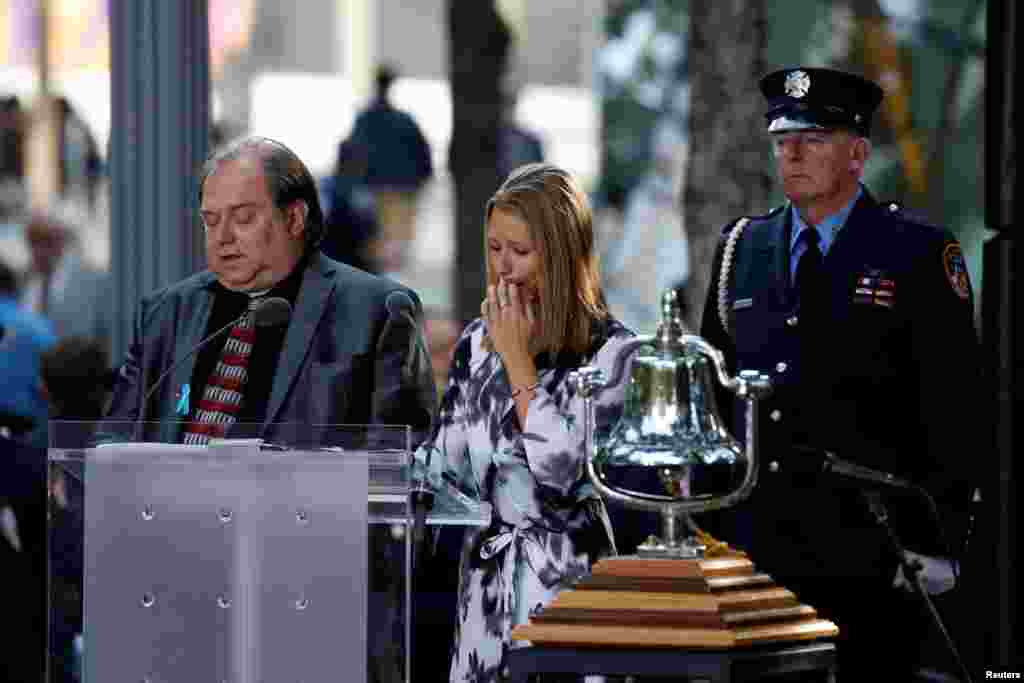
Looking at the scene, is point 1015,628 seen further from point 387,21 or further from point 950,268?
point 387,21

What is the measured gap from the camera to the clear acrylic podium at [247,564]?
5008mm

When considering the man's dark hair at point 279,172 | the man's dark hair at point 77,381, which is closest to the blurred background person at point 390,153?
the man's dark hair at point 77,381

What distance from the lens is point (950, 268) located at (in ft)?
Result: 20.0

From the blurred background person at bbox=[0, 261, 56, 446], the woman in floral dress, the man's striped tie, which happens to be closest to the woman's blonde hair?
the woman in floral dress

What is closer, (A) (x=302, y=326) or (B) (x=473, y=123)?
(A) (x=302, y=326)

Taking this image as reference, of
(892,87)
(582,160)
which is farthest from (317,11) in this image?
(892,87)

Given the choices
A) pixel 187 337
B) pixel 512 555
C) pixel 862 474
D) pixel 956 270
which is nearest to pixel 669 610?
pixel 512 555

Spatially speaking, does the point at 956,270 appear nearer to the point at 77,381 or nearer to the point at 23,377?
the point at 77,381

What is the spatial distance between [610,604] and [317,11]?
1660cm

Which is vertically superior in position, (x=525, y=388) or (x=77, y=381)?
(x=525, y=388)

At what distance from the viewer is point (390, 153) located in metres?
15.3

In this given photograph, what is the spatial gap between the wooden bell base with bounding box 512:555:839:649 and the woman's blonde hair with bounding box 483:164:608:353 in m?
1.26

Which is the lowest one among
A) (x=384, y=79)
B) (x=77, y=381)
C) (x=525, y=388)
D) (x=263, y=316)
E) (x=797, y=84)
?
(x=77, y=381)

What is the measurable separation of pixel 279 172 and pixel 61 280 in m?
11.8
